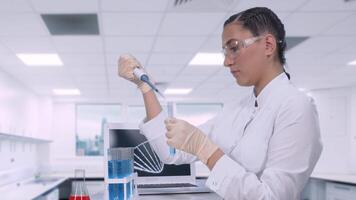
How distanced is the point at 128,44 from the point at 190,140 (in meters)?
3.05

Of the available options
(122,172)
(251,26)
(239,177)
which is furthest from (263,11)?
(122,172)

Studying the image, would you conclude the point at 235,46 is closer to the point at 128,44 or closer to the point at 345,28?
the point at 345,28

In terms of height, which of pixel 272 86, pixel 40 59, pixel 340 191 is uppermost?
pixel 40 59

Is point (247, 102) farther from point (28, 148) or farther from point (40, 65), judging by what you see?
point (28, 148)

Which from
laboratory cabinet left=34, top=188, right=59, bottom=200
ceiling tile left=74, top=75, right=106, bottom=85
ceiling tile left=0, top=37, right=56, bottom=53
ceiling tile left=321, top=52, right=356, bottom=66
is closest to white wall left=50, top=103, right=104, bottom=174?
ceiling tile left=74, top=75, right=106, bottom=85

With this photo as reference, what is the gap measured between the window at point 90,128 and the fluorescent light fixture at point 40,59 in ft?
11.0

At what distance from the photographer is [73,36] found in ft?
11.8

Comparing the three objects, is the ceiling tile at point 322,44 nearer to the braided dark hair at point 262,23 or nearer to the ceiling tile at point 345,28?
the ceiling tile at point 345,28

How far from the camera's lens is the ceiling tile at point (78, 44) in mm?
3668

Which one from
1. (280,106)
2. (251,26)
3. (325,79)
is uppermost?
(325,79)

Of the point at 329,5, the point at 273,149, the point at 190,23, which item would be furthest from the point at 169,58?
the point at 273,149

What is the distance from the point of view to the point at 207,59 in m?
4.62

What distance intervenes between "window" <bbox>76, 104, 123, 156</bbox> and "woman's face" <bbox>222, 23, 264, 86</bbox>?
704 cm

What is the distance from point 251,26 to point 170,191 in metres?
0.76
